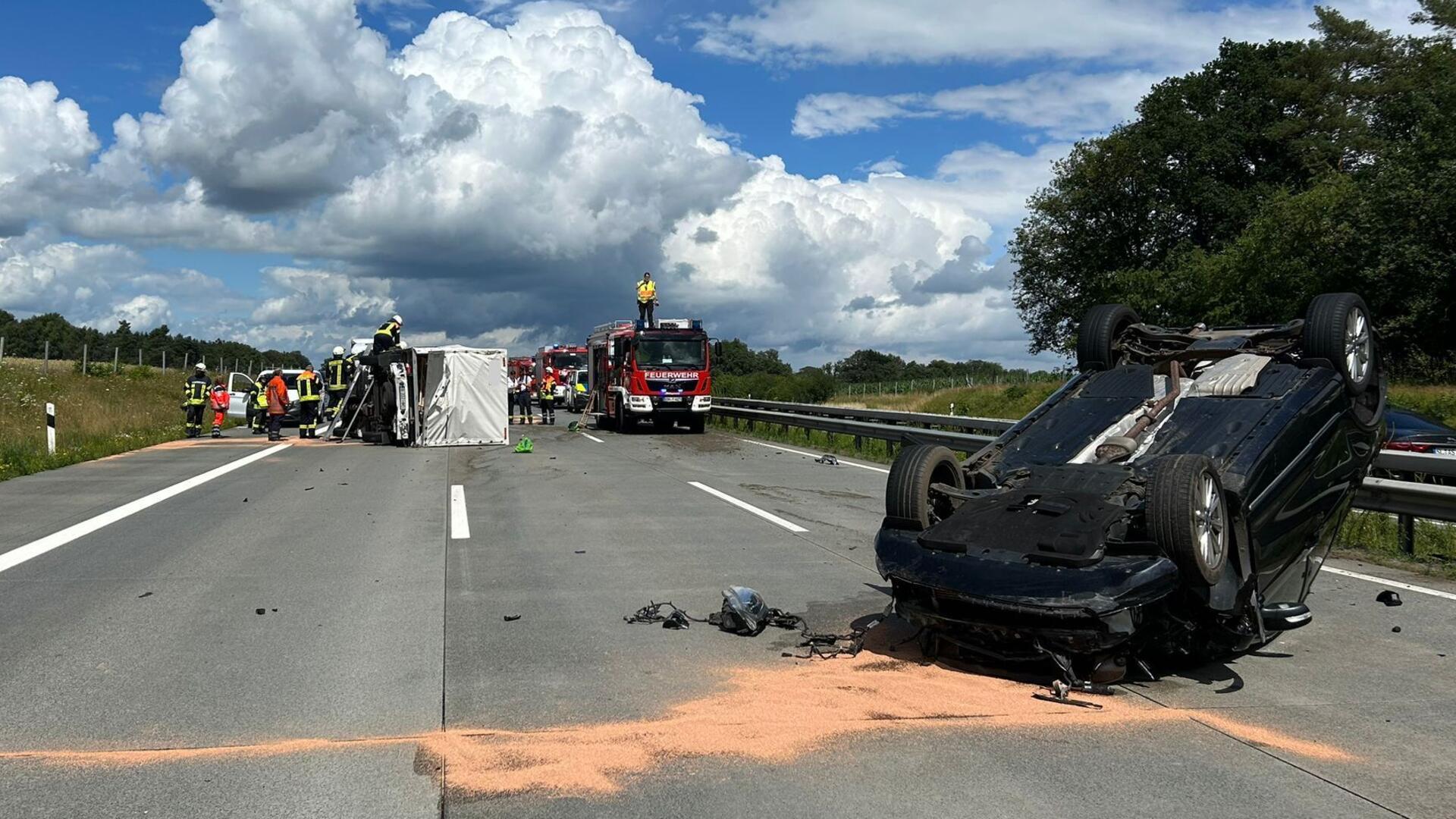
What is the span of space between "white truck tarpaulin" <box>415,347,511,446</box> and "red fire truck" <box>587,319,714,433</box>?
5.66 metres

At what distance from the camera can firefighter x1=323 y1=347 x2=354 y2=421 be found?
85.5ft

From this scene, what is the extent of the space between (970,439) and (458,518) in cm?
771

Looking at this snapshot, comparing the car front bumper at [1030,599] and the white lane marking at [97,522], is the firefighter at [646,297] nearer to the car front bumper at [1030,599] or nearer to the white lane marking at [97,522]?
the white lane marking at [97,522]

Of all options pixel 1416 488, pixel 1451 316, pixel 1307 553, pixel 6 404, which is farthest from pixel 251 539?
pixel 1451 316

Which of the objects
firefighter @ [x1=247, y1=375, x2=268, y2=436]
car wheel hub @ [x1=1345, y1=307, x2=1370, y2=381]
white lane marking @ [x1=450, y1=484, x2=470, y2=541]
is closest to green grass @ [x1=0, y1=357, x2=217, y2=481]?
firefighter @ [x1=247, y1=375, x2=268, y2=436]

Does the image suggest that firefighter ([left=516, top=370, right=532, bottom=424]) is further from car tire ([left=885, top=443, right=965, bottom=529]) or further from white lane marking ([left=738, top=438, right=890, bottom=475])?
car tire ([left=885, top=443, right=965, bottom=529])

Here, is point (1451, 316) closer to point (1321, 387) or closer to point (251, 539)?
point (1321, 387)

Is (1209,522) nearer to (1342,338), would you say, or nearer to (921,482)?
(921,482)

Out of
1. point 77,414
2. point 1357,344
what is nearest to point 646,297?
point 77,414

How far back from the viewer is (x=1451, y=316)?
111 feet

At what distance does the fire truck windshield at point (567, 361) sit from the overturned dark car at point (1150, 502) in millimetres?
44524

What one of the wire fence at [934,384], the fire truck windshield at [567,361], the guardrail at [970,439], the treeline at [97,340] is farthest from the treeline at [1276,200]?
the treeline at [97,340]

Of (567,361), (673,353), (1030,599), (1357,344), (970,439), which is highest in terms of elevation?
(567,361)

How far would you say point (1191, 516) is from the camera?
17.1ft
